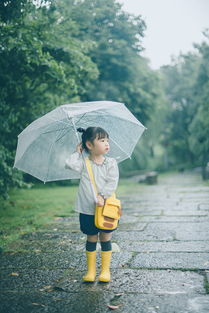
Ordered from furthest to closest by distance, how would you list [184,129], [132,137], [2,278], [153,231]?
1. [184,129]
2. [153,231]
3. [132,137]
4. [2,278]

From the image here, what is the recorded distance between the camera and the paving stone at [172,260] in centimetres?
389

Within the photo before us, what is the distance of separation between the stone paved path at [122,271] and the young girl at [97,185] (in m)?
0.23

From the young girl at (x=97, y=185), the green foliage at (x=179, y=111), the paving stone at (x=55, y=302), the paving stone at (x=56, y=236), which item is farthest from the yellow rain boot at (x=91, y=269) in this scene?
the green foliage at (x=179, y=111)

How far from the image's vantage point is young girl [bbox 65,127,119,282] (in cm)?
350

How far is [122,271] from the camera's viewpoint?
3822 millimetres

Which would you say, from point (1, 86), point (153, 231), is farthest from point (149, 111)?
point (153, 231)

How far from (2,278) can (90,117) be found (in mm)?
1964

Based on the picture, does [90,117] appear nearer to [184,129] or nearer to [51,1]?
[51,1]

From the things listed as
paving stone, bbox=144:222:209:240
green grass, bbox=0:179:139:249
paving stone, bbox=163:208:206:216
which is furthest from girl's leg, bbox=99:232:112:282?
paving stone, bbox=163:208:206:216

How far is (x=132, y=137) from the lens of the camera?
14.0 feet

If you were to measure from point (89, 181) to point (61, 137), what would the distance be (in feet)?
2.47

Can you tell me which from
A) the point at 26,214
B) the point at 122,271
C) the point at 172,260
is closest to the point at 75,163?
the point at 122,271

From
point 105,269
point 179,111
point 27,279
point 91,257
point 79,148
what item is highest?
point 179,111

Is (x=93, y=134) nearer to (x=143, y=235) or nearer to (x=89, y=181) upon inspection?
(x=89, y=181)
